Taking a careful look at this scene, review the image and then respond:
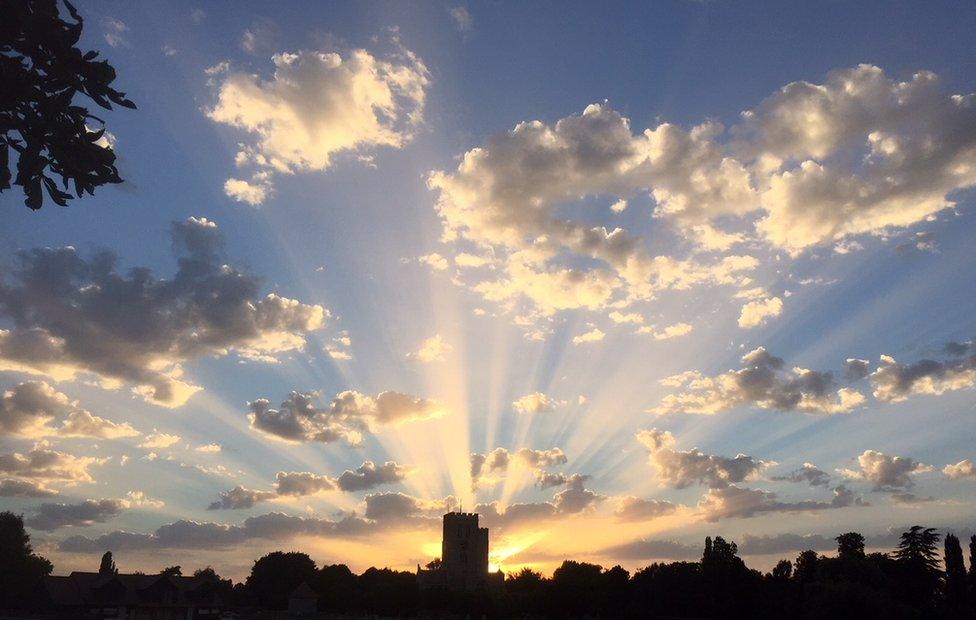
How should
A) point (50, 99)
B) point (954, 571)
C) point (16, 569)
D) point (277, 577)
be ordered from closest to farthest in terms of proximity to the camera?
point (50, 99)
point (16, 569)
point (954, 571)
point (277, 577)

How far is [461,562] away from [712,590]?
88017 mm

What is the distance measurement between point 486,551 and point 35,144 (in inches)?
7469

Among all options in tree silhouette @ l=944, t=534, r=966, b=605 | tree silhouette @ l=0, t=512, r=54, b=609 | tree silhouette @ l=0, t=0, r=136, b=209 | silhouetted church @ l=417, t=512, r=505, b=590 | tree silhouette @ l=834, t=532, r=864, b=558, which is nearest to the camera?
tree silhouette @ l=0, t=0, r=136, b=209

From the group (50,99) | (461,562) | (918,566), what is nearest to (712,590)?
(918,566)

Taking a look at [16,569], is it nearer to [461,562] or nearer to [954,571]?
[461,562]

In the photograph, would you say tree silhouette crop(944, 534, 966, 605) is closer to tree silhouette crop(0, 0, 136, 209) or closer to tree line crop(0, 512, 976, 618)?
tree line crop(0, 512, 976, 618)

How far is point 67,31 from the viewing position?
22875 millimetres

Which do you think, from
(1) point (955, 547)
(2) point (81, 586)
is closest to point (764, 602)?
(1) point (955, 547)

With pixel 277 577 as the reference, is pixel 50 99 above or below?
above

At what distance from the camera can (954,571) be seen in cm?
13100

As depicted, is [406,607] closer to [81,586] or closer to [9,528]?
[81,586]

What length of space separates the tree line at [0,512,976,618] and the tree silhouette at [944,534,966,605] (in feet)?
0.58

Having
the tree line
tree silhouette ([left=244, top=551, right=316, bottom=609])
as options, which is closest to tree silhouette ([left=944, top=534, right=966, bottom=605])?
the tree line

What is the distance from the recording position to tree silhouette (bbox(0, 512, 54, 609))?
108 metres
